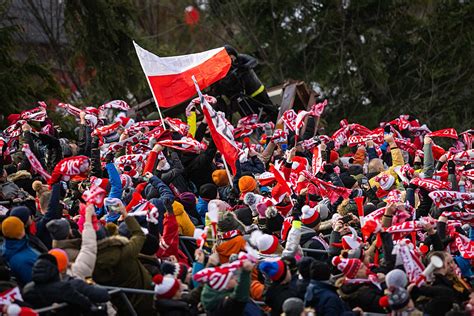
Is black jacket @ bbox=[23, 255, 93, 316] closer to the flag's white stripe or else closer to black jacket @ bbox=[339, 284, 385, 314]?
black jacket @ bbox=[339, 284, 385, 314]

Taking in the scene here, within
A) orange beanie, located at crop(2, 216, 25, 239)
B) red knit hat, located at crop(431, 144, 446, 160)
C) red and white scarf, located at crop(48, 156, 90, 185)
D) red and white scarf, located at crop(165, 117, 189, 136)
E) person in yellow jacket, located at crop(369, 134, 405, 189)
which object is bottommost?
red knit hat, located at crop(431, 144, 446, 160)

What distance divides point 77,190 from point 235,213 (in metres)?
2.55

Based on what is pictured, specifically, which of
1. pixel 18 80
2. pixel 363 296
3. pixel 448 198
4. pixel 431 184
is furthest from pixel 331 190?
pixel 18 80

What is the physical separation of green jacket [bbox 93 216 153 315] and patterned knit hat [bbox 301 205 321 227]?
2730 mm

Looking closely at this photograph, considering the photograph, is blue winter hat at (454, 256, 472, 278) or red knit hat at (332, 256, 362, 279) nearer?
red knit hat at (332, 256, 362, 279)

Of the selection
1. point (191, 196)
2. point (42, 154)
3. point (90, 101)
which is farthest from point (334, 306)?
point (90, 101)

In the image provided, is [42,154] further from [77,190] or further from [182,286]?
[182,286]

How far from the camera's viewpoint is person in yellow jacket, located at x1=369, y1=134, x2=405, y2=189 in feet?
51.5

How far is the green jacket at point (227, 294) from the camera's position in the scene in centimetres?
1004

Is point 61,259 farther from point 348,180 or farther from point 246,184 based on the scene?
point 348,180

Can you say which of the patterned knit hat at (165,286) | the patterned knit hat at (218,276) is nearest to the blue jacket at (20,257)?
the patterned knit hat at (165,286)

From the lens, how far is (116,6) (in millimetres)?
25281

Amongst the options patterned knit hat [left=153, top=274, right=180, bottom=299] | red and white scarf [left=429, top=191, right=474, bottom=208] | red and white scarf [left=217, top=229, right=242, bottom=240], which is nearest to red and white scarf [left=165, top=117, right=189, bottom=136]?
red and white scarf [left=429, top=191, right=474, bottom=208]

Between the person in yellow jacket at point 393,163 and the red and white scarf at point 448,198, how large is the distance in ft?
7.41
